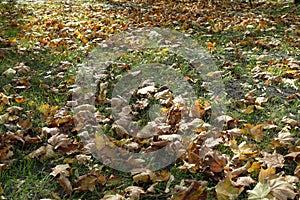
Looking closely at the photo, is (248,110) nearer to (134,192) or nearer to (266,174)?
(266,174)

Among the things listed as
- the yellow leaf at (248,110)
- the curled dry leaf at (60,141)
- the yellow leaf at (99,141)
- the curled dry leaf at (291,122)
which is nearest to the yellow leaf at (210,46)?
the yellow leaf at (248,110)

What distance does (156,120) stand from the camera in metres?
2.55

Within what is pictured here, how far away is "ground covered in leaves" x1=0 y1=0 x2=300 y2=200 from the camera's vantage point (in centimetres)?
189

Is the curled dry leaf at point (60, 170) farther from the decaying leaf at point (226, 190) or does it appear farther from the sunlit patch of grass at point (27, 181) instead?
the decaying leaf at point (226, 190)

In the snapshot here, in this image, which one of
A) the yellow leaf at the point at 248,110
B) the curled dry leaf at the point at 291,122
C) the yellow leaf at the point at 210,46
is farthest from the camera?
the yellow leaf at the point at 210,46

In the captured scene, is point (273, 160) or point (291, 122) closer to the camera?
point (273, 160)

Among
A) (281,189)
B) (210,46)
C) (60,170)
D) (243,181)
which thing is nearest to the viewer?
(281,189)

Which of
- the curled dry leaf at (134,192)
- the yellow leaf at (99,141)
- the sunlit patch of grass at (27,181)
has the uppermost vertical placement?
the yellow leaf at (99,141)

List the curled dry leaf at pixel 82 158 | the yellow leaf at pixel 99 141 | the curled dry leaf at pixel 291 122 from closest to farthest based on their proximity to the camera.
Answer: the curled dry leaf at pixel 82 158 → the yellow leaf at pixel 99 141 → the curled dry leaf at pixel 291 122

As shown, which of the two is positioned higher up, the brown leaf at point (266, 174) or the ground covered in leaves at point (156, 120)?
the brown leaf at point (266, 174)

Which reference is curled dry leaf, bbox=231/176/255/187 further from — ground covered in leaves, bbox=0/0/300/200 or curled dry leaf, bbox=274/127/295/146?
curled dry leaf, bbox=274/127/295/146

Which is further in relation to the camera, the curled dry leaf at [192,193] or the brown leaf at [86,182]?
the brown leaf at [86,182]

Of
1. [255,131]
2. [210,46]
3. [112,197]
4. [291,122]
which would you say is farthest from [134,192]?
[210,46]

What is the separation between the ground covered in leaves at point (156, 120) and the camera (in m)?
1.89
